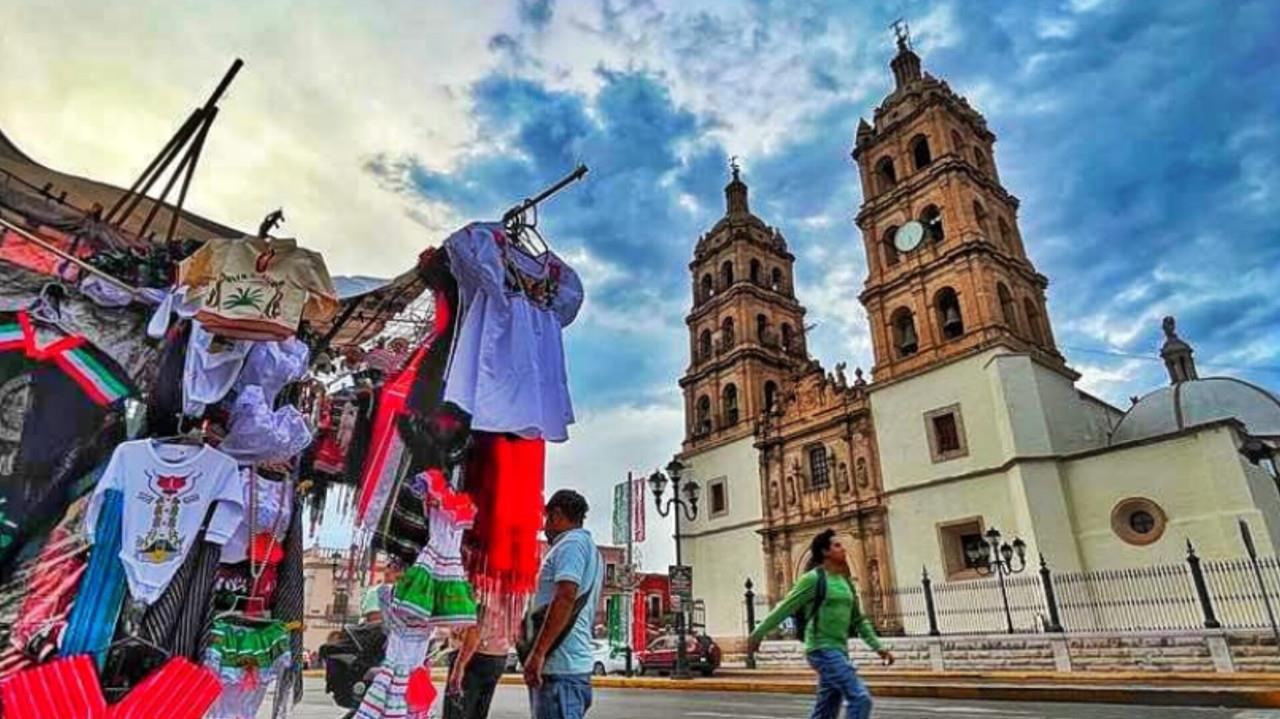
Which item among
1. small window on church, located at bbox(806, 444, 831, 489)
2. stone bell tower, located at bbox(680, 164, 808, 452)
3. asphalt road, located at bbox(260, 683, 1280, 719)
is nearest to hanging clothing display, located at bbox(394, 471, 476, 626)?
asphalt road, located at bbox(260, 683, 1280, 719)

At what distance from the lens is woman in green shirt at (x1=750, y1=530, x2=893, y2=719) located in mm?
3963

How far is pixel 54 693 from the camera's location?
283 cm

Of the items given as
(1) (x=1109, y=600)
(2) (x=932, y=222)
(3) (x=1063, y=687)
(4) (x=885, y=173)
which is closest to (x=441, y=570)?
(3) (x=1063, y=687)

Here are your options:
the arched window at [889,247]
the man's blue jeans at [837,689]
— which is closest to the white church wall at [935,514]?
the arched window at [889,247]

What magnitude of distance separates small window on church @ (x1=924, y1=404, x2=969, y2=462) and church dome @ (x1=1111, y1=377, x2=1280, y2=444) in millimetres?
5441

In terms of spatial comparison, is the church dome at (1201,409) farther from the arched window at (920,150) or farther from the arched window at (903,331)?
the arched window at (920,150)

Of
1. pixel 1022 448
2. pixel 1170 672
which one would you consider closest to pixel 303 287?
pixel 1170 672

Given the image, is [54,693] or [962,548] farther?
[962,548]

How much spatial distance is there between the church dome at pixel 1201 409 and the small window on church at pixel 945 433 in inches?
214

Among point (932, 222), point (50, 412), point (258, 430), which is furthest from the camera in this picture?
point (932, 222)

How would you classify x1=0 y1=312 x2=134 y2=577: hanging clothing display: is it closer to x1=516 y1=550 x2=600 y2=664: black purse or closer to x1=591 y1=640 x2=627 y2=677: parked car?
x1=516 y1=550 x2=600 y2=664: black purse

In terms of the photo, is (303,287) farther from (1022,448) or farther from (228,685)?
(1022,448)

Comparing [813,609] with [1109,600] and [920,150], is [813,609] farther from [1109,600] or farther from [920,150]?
[920,150]

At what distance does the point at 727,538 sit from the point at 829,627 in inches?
944
